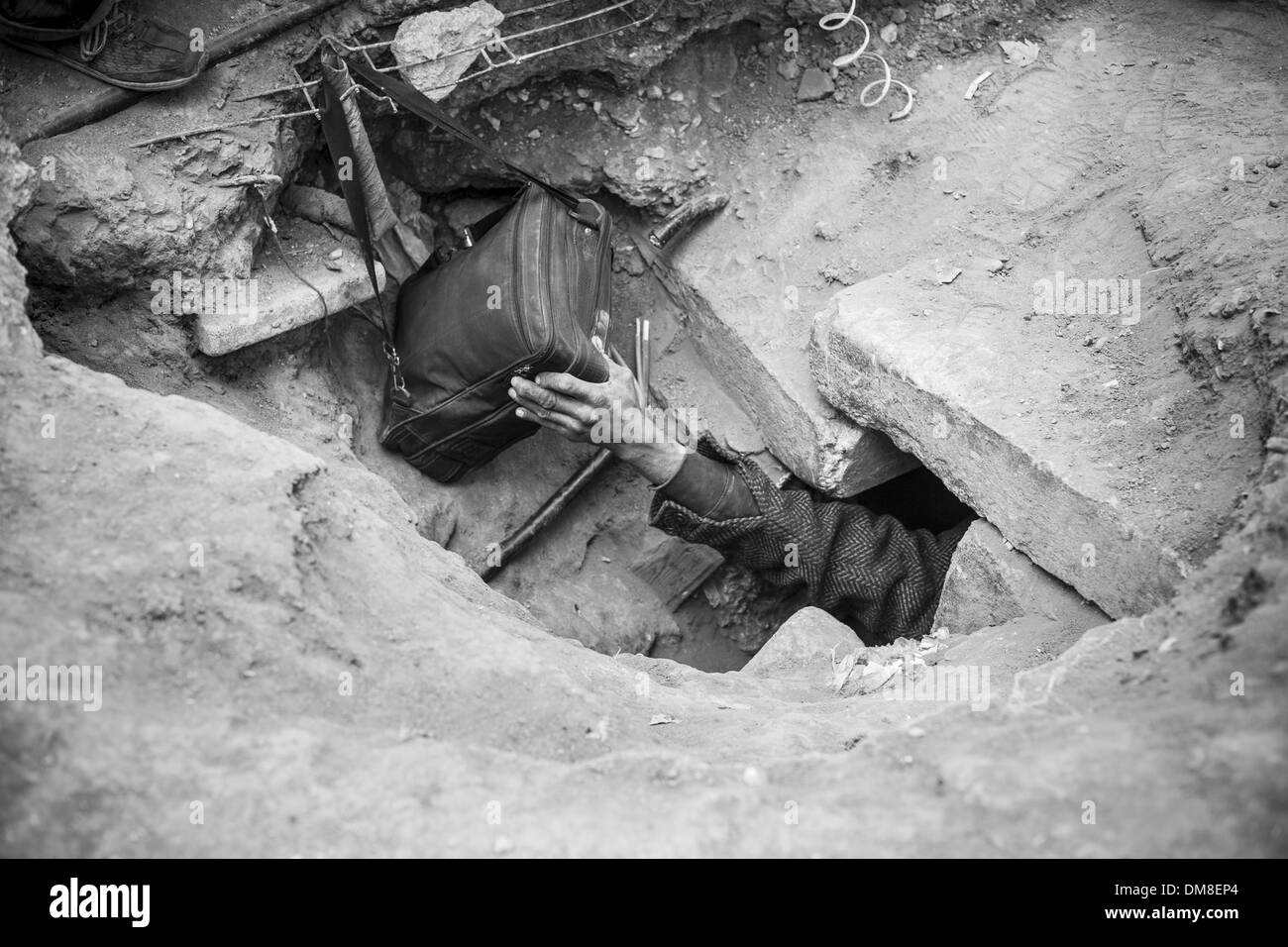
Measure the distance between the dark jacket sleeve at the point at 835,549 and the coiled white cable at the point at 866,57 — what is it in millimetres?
1528

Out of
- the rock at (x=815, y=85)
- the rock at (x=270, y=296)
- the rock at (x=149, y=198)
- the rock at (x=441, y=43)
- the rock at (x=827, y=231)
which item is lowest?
the rock at (x=270, y=296)

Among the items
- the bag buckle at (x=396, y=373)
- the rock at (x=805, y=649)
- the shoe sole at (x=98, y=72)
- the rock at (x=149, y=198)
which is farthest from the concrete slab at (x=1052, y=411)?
the shoe sole at (x=98, y=72)

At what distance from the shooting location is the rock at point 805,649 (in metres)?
3.03

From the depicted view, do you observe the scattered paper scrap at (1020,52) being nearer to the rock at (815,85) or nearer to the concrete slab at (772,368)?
the rock at (815,85)

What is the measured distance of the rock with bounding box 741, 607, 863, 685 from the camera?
3033mm

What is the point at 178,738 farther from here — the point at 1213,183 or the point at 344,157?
the point at 1213,183

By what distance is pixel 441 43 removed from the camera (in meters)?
3.22

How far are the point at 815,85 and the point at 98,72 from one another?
100 inches

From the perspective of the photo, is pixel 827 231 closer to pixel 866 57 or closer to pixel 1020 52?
pixel 866 57

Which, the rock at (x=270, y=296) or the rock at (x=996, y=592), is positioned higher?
the rock at (x=270, y=296)

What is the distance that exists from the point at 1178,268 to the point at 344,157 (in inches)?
103

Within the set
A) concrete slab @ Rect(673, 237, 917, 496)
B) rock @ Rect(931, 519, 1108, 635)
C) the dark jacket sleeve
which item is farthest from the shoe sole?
rock @ Rect(931, 519, 1108, 635)

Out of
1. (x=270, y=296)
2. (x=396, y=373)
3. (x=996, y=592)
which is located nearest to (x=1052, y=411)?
(x=996, y=592)
